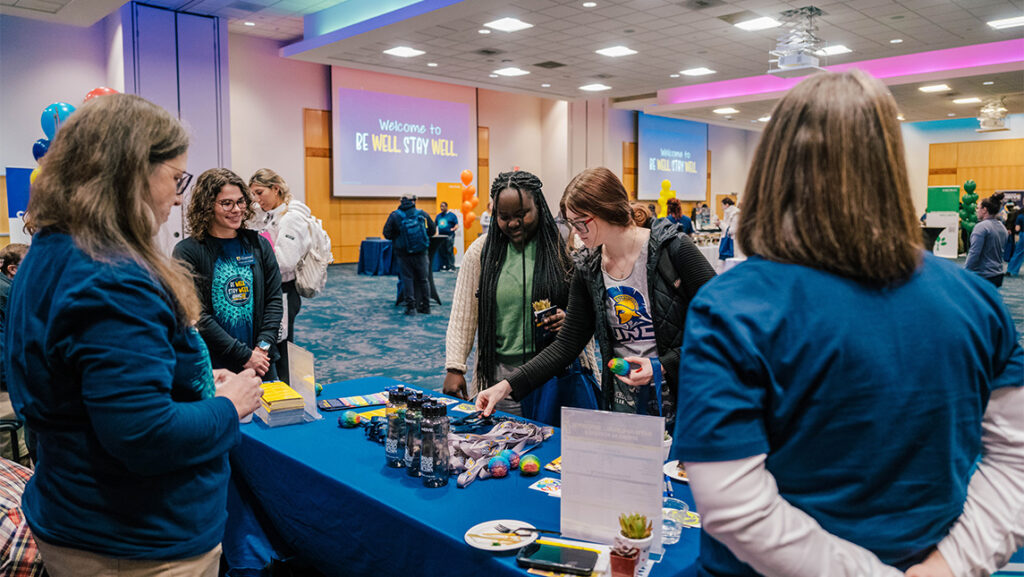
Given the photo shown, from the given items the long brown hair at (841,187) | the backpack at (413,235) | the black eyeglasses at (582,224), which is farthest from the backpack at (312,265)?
the backpack at (413,235)

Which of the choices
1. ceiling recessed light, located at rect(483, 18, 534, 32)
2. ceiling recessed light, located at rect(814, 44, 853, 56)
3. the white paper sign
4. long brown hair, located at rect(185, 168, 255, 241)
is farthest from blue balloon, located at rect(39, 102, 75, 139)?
ceiling recessed light, located at rect(814, 44, 853, 56)

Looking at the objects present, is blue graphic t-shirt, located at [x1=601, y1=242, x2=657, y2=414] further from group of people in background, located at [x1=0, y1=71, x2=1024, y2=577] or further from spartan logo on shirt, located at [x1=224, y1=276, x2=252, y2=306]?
spartan logo on shirt, located at [x1=224, y1=276, x2=252, y2=306]

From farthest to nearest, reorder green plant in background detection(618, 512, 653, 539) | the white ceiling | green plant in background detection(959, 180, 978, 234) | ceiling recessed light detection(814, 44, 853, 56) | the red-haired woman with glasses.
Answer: green plant in background detection(959, 180, 978, 234)
ceiling recessed light detection(814, 44, 853, 56)
the white ceiling
the red-haired woman with glasses
green plant in background detection(618, 512, 653, 539)

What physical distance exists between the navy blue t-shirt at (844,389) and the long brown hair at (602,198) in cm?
122

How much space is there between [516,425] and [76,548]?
107cm

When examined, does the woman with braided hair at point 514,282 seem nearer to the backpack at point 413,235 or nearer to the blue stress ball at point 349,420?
the blue stress ball at point 349,420

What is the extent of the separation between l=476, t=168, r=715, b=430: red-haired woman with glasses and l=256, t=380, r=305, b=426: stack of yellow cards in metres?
0.57

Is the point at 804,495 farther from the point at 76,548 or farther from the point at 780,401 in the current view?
the point at 76,548

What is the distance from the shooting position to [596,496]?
1.23 metres

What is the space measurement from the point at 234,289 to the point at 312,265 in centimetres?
129

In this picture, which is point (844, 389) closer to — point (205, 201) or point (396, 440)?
point (396, 440)

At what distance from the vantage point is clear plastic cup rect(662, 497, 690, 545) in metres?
1.29

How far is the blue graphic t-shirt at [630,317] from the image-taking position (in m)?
1.98

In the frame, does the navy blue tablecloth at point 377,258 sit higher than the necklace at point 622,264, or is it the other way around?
the necklace at point 622,264
